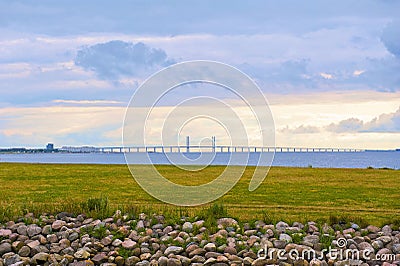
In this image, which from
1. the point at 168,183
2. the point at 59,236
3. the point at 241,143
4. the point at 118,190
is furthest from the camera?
the point at 168,183

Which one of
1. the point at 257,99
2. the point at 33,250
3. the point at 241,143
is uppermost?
the point at 257,99

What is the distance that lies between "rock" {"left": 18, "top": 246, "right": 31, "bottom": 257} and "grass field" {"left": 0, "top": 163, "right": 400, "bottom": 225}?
4.89ft

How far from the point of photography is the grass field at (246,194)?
1148 centimetres

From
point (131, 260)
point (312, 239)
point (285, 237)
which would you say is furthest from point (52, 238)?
point (312, 239)

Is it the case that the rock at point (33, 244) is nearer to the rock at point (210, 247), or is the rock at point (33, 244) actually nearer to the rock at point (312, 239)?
the rock at point (210, 247)

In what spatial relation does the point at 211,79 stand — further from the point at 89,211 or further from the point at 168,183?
the point at 168,183

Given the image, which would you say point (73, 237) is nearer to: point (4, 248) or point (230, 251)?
point (4, 248)

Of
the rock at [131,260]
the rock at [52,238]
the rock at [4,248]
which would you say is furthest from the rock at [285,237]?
the rock at [4,248]

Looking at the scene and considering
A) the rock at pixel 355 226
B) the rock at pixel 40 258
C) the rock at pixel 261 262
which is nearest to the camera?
the rock at pixel 261 262

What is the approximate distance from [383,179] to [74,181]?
416 inches

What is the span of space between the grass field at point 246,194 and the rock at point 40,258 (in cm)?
188

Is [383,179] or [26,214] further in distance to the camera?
[383,179]

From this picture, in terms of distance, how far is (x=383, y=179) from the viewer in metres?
19.1

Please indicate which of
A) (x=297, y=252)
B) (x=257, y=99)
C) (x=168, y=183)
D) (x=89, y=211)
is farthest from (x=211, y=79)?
(x=168, y=183)
